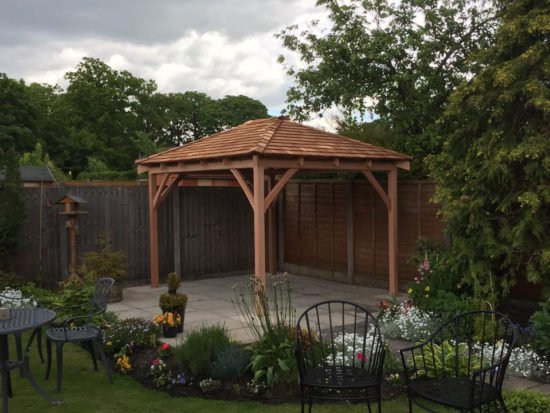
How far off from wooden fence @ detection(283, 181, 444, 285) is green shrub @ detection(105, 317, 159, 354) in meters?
4.51

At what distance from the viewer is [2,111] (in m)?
28.8

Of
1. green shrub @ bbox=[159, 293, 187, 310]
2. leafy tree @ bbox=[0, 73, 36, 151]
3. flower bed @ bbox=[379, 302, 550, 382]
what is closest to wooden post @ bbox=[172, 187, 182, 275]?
green shrub @ bbox=[159, 293, 187, 310]

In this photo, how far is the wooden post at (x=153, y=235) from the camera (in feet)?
32.3

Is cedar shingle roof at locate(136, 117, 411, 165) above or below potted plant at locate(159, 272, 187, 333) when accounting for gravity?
above

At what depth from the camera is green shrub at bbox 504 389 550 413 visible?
375 cm

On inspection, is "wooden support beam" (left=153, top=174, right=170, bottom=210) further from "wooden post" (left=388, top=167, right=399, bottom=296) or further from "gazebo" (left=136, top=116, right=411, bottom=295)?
"wooden post" (left=388, top=167, right=399, bottom=296)

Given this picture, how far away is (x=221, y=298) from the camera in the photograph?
888cm

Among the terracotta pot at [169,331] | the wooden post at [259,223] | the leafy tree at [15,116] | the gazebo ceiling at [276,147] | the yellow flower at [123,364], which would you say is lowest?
the yellow flower at [123,364]

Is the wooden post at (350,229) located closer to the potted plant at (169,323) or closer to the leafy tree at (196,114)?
the potted plant at (169,323)

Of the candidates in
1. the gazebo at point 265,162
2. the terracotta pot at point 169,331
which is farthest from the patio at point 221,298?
the gazebo at point 265,162

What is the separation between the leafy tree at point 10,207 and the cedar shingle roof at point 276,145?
2.28 metres

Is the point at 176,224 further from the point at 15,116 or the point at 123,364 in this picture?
the point at 15,116

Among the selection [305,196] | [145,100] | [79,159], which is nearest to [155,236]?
[305,196]

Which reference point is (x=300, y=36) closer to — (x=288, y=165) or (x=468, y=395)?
(x=288, y=165)
